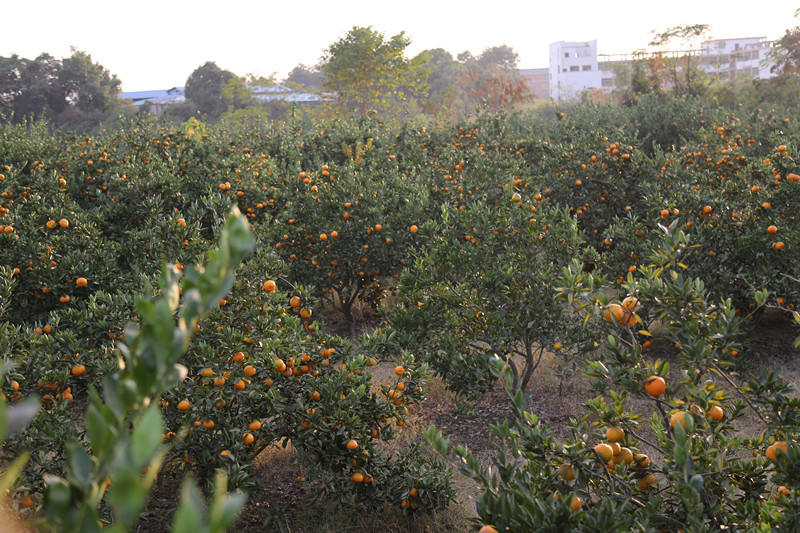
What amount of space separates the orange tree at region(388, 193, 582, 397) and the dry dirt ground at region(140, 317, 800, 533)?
389 millimetres

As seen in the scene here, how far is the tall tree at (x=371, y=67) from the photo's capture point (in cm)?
2067

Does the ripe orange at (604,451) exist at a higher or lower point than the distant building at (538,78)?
lower

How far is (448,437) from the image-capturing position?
234 centimetres

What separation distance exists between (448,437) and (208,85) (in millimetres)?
30798

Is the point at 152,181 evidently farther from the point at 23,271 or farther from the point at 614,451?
the point at 614,451

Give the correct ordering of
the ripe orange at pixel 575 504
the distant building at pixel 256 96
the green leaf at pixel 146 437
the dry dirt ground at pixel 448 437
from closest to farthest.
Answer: the green leaf at pixel 146 437, the ripe orange at pixel 575 504, the dry dirt ground at pixel 448 437, the distant building at pixel 256 96

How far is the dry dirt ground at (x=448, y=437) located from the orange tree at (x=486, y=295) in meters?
0.39

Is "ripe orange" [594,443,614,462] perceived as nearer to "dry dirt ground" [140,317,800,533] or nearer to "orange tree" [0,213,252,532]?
"dry dirt ground" [140,317,800,533]

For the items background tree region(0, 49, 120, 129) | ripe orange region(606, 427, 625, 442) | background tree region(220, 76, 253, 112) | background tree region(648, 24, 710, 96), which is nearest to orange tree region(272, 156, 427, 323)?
ripe orange region(606, 427, 625, 442)

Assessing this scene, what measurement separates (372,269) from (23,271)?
115 inches

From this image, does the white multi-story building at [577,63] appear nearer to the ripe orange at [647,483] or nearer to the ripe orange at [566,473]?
the ripe orange at [647,483]

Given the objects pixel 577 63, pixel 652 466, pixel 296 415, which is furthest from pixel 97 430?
pixel 577 63

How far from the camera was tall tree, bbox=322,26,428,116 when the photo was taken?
20.7m

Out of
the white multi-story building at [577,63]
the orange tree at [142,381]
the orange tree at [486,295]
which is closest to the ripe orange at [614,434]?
the orange tree at [142,381]
